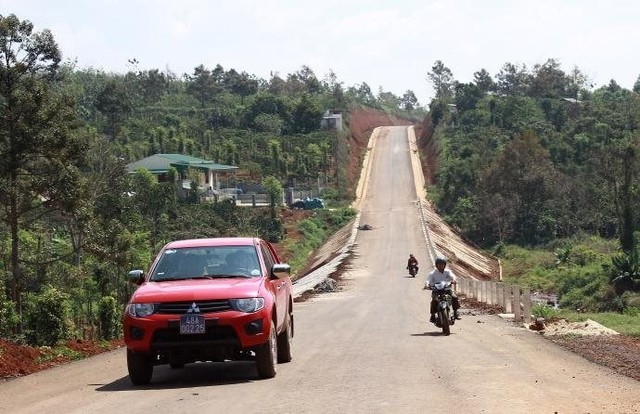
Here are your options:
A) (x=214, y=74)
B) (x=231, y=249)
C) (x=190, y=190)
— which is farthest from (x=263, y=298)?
(x=214, y=74)

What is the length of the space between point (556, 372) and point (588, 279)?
1821 inches

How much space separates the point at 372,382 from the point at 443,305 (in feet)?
29.6

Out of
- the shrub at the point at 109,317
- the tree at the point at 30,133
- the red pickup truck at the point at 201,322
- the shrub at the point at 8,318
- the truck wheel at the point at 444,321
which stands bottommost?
the shrub at the point at 109,317

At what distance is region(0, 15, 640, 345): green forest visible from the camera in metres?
34.2

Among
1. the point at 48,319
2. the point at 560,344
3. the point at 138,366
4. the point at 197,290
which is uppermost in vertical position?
the point at 197,290

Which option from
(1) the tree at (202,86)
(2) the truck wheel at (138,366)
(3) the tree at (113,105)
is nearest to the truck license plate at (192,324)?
(2) the truck wheel at (138,366)

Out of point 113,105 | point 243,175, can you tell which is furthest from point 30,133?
point 113,105

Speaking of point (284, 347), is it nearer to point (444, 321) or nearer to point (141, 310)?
point (141, 310)

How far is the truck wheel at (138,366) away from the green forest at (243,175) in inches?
548

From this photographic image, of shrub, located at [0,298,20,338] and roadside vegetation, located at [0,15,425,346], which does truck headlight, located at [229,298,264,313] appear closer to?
roadside vegetation, located at [0,15,425,346]

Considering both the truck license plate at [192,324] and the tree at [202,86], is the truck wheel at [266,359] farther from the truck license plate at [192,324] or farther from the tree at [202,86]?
the tree at [202,86]

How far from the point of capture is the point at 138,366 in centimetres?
1266

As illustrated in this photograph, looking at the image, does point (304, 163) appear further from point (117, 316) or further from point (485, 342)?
point (485, 342)

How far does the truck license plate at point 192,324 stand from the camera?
39.9 ft
